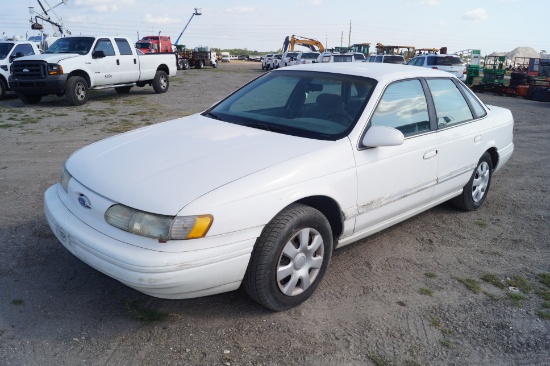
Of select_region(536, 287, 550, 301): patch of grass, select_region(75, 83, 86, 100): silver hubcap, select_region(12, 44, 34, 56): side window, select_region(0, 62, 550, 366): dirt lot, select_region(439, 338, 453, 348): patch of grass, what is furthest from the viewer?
select_region(12, 44, 34, 56): side window

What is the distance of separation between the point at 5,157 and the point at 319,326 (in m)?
6.07

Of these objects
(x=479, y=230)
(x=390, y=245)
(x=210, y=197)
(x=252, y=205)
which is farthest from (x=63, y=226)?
(x=479, y=230)

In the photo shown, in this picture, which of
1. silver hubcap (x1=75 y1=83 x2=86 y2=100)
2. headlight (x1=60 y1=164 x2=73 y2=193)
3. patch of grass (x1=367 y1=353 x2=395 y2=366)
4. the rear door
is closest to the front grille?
silver hubcap (x1=75 y1=83 x2=86 y2=100)

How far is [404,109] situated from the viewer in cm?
385

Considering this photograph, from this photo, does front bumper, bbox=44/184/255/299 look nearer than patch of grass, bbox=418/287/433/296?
Yes

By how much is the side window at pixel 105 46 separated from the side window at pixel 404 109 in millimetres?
11617

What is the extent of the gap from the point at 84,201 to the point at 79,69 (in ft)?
36.1

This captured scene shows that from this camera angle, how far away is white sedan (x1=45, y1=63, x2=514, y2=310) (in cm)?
261

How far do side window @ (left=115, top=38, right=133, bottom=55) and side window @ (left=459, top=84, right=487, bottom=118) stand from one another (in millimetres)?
11908

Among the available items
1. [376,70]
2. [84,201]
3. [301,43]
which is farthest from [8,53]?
[301,43]

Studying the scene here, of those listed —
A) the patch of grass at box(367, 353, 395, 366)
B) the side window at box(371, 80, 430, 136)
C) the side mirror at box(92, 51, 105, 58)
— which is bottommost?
the patch of grass at box(367, 353, 395, 366)

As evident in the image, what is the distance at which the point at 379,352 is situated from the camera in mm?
2717

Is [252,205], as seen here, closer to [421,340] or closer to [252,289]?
[252,289]

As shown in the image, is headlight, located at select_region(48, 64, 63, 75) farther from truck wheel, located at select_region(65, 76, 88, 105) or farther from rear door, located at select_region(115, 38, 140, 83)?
rear door, located at select_region(115, 38, 140, 83)
